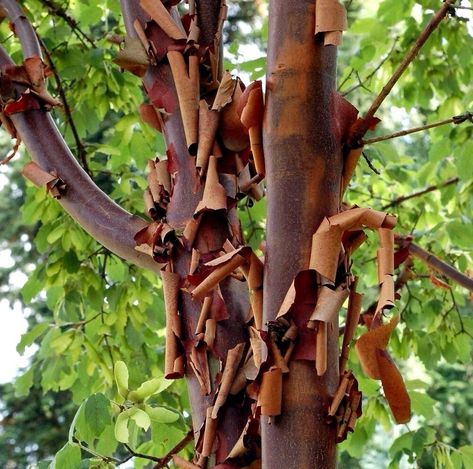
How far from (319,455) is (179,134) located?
0.67m

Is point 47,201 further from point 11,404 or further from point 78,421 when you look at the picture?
point 11,404

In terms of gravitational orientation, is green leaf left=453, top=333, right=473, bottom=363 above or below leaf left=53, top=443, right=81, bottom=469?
above

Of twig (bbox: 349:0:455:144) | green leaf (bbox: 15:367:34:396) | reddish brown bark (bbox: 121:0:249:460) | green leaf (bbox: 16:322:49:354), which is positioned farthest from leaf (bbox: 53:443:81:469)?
green leaf (bbox: 15:367:34:396)

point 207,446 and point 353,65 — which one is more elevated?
point 353,65

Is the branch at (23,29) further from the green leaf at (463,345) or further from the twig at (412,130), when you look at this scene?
the green leaf at (463,345)

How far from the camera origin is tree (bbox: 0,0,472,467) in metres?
0.96

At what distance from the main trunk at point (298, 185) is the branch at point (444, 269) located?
1.03 metres

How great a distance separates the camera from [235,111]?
4.14ft

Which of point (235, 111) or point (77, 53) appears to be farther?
point (77, 53)

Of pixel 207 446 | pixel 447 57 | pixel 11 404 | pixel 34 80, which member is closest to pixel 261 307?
pixel 207 446

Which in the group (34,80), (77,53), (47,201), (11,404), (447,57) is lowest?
(34,80)

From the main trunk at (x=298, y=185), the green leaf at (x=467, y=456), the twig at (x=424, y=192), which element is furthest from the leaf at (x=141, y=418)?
the twig at (x=424, y=192)

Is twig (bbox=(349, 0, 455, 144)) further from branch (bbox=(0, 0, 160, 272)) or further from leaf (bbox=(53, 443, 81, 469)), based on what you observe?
leaf (bbox=(53, 443, 81, 469))

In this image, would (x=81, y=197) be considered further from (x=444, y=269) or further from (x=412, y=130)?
(x=444, y=269)
